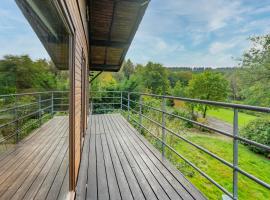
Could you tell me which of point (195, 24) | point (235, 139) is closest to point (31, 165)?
point (235, 139)

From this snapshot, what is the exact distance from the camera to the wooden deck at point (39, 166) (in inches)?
62.0

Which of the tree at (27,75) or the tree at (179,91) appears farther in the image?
the tree at (179,91)

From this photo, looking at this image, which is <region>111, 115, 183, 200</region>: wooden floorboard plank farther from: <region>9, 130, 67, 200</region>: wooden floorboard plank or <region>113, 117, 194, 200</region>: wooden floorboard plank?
<region>9, 130, 67, 200</region>: wooden floorboard plank

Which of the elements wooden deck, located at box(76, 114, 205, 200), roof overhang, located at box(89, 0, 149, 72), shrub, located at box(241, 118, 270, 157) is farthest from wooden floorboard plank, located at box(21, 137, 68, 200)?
shrub, located at box(241, 118, 270, 157)

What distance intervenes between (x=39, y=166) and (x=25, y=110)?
0.67 m

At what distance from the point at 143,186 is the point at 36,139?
4.14 ft

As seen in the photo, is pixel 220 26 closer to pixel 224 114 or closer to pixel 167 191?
pixel 224 114

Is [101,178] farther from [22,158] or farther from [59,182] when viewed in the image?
[22,158]

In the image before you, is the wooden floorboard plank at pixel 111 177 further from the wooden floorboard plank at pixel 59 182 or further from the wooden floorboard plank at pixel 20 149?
the wooden floorboard plank at pixel 20 149

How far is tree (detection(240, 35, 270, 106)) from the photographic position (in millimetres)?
11984

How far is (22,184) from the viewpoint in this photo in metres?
1.71

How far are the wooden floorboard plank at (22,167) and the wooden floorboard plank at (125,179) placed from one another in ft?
3.01

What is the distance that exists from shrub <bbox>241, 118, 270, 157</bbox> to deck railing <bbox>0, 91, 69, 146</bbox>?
9877mm

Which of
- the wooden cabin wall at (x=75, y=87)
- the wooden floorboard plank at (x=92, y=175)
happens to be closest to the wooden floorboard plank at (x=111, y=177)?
the wooden floorboard plank at (x=92, y=175)
